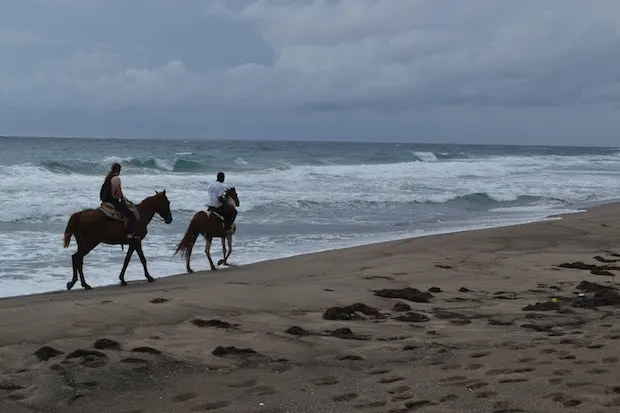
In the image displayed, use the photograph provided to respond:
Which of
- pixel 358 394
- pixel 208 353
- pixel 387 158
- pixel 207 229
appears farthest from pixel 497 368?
pixel 387 158

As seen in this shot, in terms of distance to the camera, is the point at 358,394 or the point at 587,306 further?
the point at 587,306

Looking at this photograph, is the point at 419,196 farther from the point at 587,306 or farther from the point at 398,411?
the point at 398,411

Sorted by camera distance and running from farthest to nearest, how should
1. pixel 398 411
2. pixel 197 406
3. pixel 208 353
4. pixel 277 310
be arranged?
pixel 277 310 < pixel 208 353 < pixel 197 406 < pixel 398 411

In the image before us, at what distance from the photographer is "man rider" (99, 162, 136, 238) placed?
10836mm

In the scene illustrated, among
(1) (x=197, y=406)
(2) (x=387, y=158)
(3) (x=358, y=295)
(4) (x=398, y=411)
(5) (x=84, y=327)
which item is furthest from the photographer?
(2) (x=387, y=158)

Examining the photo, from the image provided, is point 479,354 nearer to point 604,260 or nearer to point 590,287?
point 590,287

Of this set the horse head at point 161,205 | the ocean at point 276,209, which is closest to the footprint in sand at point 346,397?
the ocean at point 276,209

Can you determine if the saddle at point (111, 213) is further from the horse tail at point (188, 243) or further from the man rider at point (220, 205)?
the man rider at point (220, 205)

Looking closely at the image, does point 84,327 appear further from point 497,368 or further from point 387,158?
point 387,158

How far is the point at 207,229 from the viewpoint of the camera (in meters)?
12.9

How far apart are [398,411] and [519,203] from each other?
23462 mm

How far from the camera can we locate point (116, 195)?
35.8ft

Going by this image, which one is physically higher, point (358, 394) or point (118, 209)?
point (118, 209)

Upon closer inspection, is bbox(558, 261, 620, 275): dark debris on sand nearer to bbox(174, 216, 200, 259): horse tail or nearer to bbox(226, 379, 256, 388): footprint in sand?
bbox(174, 216, 200, 259): horse tail
